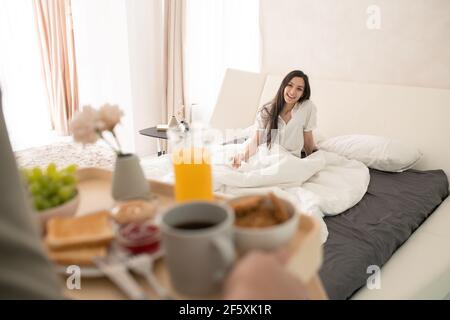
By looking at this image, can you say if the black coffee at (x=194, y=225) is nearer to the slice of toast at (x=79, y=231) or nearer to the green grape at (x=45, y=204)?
the slice of toast at (x=79, y=231)

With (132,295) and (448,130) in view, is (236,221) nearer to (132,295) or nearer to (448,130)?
(132,295)

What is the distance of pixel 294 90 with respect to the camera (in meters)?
2.42

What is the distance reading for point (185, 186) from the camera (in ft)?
2.82

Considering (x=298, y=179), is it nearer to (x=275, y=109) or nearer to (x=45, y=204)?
(x=275, y=109)

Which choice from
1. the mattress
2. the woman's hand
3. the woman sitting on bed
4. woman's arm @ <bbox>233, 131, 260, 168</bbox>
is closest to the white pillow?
the mattress

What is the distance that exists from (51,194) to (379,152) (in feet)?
6.51

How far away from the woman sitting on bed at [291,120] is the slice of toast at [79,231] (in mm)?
1687

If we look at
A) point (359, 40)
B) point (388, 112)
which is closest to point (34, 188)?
point (388, 112)

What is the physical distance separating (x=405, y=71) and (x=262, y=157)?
1233 mm

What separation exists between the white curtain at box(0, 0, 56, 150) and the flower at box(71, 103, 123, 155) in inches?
156

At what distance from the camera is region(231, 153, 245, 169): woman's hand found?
2207mm

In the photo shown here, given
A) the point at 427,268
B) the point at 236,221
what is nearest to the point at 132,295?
the point at 236,221

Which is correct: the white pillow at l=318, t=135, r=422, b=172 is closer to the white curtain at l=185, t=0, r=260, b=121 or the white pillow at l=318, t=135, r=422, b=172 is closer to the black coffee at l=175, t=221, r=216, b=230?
the white curtain at l=185, t=0, r=260, b=121

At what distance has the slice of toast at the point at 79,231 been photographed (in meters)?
0.67
